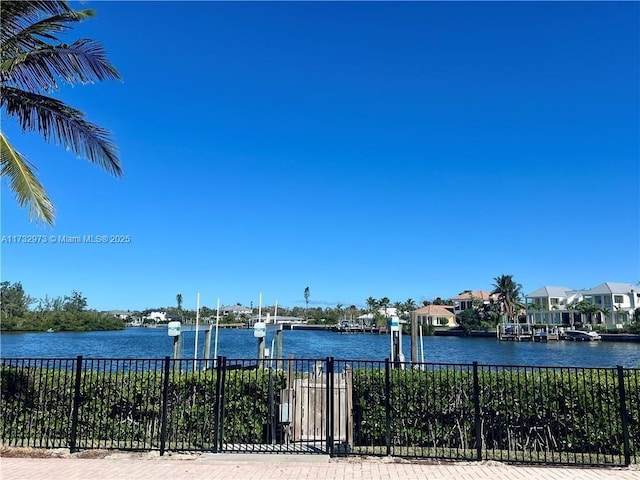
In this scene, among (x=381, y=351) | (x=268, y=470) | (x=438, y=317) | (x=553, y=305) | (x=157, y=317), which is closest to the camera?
(x=268, y=470)

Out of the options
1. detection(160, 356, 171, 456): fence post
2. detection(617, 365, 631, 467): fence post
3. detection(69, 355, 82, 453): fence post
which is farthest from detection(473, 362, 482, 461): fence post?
detection(69, 355, 82, 453): fence post

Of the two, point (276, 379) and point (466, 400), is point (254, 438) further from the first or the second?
point (466, 400)

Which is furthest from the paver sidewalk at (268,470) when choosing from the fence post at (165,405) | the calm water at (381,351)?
the calm water at (381,351)

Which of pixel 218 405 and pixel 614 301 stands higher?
pixel 614 301

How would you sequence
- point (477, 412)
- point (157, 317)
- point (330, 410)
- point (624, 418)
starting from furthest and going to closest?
point (157, 317)
point (330, 410)
point (477, 412)
point (624, 418)

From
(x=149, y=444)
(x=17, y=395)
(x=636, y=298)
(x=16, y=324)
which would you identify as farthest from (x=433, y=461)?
(x=16, y=324)

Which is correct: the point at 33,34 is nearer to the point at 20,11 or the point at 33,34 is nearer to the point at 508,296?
the point at 20,11

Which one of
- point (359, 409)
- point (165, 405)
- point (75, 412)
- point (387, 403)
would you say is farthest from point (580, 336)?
point (75, 412)

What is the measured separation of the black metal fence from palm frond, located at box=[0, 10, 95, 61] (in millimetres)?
5813

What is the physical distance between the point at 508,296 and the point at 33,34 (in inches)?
3758

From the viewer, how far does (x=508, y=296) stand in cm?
9456

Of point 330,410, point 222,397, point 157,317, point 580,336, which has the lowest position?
point 580,336

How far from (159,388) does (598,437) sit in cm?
811

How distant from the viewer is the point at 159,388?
31.9 feet
